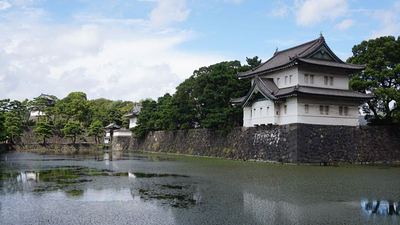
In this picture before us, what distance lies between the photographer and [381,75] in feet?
101

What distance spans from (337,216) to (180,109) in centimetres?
3493

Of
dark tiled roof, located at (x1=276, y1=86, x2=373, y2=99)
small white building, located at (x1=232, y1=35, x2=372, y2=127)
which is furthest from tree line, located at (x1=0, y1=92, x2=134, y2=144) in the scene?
dark tiled roof, located at (x1=276, y1=86, x2=373, y2=99)

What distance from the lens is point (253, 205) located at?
39.1 ft

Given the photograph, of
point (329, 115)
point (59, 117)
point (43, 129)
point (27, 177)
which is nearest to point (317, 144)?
point (329, 115)

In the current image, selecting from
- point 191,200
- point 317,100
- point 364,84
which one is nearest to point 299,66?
point 317,100

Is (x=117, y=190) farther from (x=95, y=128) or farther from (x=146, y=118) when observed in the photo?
(x=95, y=128)

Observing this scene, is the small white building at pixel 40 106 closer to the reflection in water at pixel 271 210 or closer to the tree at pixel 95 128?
the tree at pixel 95 128

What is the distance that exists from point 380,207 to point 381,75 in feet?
70.8

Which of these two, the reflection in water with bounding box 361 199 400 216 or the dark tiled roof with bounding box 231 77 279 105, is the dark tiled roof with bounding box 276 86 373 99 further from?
the reflection in water with bounding box 361 199 400 216

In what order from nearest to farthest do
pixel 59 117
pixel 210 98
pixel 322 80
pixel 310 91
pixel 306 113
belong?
pixel 310 91, pixel 306 113, pixel 322 80, pixel 210 98, pixel 59 117

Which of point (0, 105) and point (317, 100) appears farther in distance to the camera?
point (0, 105)

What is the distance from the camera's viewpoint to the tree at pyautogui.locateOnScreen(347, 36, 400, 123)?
3034 cm

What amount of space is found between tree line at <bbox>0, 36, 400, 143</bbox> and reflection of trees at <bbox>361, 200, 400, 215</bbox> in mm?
19020

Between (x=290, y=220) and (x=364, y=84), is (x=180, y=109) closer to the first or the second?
(x=364, y=84)
